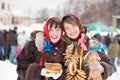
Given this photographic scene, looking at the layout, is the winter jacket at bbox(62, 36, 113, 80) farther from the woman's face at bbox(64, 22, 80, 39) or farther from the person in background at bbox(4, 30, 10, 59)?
the person in background at bbox(4, 30, 10, 59)

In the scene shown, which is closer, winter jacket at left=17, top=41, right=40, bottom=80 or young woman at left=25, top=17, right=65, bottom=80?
young woman at left=25, top=17, right=65, bottom=80

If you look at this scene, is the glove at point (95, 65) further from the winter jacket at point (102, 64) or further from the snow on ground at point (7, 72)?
the snow on ground at point (7, 72)

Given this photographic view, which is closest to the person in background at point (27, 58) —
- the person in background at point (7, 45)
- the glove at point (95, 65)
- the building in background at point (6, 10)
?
the glove at point (95, 65)

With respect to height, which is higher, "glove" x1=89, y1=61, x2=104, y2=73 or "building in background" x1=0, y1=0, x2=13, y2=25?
"glove" x1=89, y1=61, x2=104, y2=73

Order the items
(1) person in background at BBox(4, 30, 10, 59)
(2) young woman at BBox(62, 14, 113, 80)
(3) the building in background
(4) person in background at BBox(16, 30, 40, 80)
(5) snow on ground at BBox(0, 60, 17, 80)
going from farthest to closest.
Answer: (3) the building in background, (1) person in background at BBox(4, 30, 10, 59), (5) snow on ground at BBox(0, 60, 17, 80), (4) person in background at BBox(16, 30, 40, 80), (2) young woman at BBox(62, 14, 113, 80)

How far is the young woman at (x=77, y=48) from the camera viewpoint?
140 inches

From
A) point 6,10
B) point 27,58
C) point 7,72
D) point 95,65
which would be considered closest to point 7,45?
point 7,72

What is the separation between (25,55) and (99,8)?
7842 cm

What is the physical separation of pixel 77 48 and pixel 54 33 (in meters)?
0.27

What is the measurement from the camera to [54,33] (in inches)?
144

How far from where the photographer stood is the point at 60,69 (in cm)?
355

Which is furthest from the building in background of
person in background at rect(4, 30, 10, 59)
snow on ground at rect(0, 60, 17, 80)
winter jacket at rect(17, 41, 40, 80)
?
winter jacket at rect(17, 41, 40, 80)

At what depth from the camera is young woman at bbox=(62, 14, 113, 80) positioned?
3559 mm

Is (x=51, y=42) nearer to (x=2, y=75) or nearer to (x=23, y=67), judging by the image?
(x=23, y=67)
